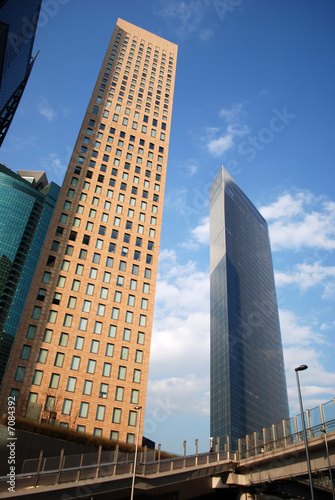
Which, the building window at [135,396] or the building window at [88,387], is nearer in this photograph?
the building window at [88,387]

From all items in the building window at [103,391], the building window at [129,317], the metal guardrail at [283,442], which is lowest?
the metal guardrail at [283,442]

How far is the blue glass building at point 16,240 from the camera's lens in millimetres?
153625

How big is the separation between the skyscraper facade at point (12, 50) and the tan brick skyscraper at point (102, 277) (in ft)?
48.8

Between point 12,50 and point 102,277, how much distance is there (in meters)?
41.8

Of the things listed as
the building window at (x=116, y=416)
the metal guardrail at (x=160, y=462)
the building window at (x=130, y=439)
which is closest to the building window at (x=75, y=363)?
the building window at (x=116, y=416)

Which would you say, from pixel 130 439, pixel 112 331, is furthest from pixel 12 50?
pixel 130 439

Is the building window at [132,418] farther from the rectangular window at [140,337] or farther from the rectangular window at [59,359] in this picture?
the rectangular window at [59,359]

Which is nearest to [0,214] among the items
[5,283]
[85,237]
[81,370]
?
[5,283]

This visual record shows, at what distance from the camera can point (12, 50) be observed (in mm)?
65250

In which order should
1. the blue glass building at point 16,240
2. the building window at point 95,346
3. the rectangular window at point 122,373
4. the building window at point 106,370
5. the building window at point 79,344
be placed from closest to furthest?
1. the building window at point 106,370
2. the building window at point 79,344
3. the rectangular window at point 122,373
4. the building window at point 95,346
5. the blue glass building at point 16,240

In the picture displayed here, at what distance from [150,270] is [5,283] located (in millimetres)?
115187

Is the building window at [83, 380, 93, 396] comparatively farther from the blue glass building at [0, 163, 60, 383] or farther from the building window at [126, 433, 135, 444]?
the blue glass building at [0, 163, 60, 383]

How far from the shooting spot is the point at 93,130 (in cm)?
7019

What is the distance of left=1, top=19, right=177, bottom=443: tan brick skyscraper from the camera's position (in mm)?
47406
